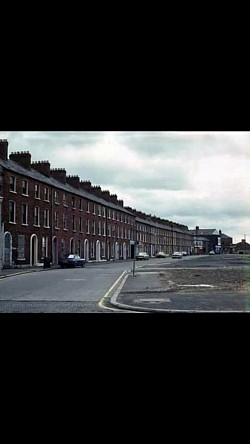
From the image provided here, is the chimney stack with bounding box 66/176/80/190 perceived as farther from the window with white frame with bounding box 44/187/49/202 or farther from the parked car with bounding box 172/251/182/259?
the parked car with bounding box 172/251/182/259

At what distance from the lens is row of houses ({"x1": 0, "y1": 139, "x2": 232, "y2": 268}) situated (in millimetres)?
26438

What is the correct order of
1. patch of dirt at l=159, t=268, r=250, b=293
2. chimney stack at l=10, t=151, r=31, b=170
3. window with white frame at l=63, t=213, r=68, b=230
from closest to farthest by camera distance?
patch of dirt at l=159, t=268, r=250, b=293
chimney stack at l=10, t=151, r=31, b=170
window with white frame at l=63, t=213, r=68, b=230

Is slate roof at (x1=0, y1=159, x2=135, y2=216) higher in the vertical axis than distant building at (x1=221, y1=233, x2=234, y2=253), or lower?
higher

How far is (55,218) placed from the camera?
1250 inches

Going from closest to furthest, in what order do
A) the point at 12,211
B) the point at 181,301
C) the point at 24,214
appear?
the point at 181,301
the point at 12,211
the point at 24,214

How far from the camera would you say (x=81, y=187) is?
3719 centimetres

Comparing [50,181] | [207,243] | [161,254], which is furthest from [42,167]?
[161,254]

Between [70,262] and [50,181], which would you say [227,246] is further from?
[50,181]

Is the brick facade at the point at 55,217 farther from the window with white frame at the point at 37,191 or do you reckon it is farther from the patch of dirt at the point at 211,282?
the patch of dirt at the point at 211,282

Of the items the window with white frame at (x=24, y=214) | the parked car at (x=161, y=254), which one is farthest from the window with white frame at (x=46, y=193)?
the parked car at (x=161, y=254)

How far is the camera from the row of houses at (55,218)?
2644 centimetres

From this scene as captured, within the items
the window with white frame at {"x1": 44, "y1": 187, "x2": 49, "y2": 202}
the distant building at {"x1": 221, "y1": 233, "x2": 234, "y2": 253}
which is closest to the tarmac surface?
the window with white frame at {"x1": 44, "y1": 187, "x2": 49, "y2": 202}
